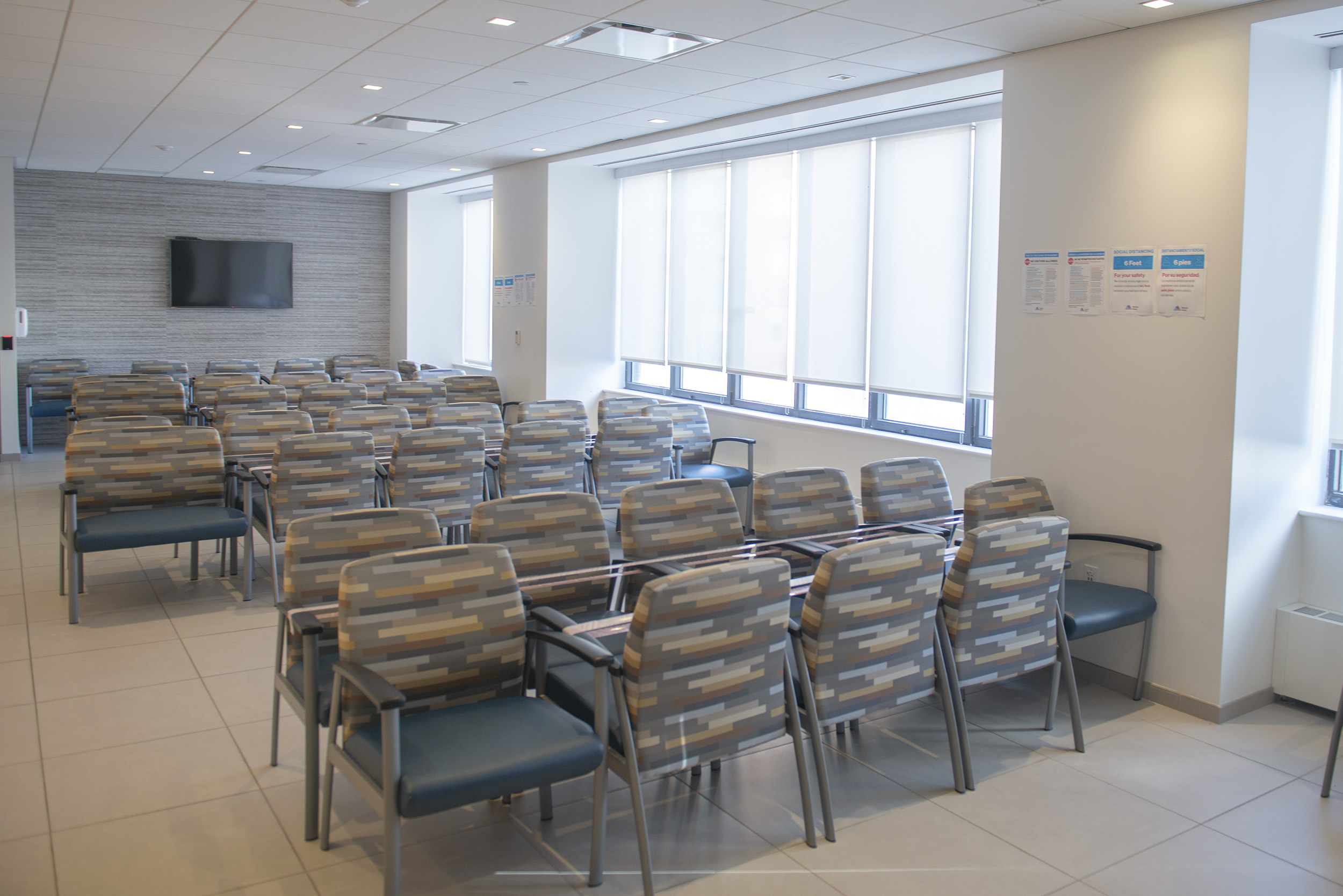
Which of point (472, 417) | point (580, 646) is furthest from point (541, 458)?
point (580, 646)

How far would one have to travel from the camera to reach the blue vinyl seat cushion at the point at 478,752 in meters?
2.52

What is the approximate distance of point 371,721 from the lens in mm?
2854

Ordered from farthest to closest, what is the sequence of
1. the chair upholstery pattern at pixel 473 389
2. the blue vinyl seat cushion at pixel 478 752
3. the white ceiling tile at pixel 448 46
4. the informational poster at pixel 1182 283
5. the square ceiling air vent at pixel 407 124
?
the chair upholstery pattern at pixel 473 389 → the square ceiling air vent at pixel 407 124 → the white ceiling tile at pixel 448 46 → the informational poster at pixel 1182 283 → the blue vinyl seat cushion at pixel 478 752

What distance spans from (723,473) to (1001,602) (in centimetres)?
382

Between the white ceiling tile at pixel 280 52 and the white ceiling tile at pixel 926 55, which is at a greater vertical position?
the white ceiling tile at pixel 280 52

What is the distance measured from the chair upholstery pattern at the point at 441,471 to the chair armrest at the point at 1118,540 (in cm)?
327

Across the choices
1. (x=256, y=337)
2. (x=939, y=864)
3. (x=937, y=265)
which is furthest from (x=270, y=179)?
(x=939, y=864)

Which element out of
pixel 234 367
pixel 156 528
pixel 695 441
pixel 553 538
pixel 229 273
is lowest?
pixel 156 528

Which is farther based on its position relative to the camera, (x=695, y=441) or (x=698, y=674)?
(x=695, y=441)

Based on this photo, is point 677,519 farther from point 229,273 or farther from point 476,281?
point 229,273

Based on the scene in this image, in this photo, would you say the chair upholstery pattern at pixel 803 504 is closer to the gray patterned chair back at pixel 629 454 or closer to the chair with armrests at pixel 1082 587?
the chair with armrests at pixel 1082 587

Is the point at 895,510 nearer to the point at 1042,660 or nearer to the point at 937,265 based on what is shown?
the point at 1042,660

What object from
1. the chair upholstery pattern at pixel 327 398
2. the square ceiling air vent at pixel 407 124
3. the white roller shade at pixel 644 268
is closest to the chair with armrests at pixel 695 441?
the white roller shade at pixel 644 268

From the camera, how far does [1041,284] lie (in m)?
5.04
